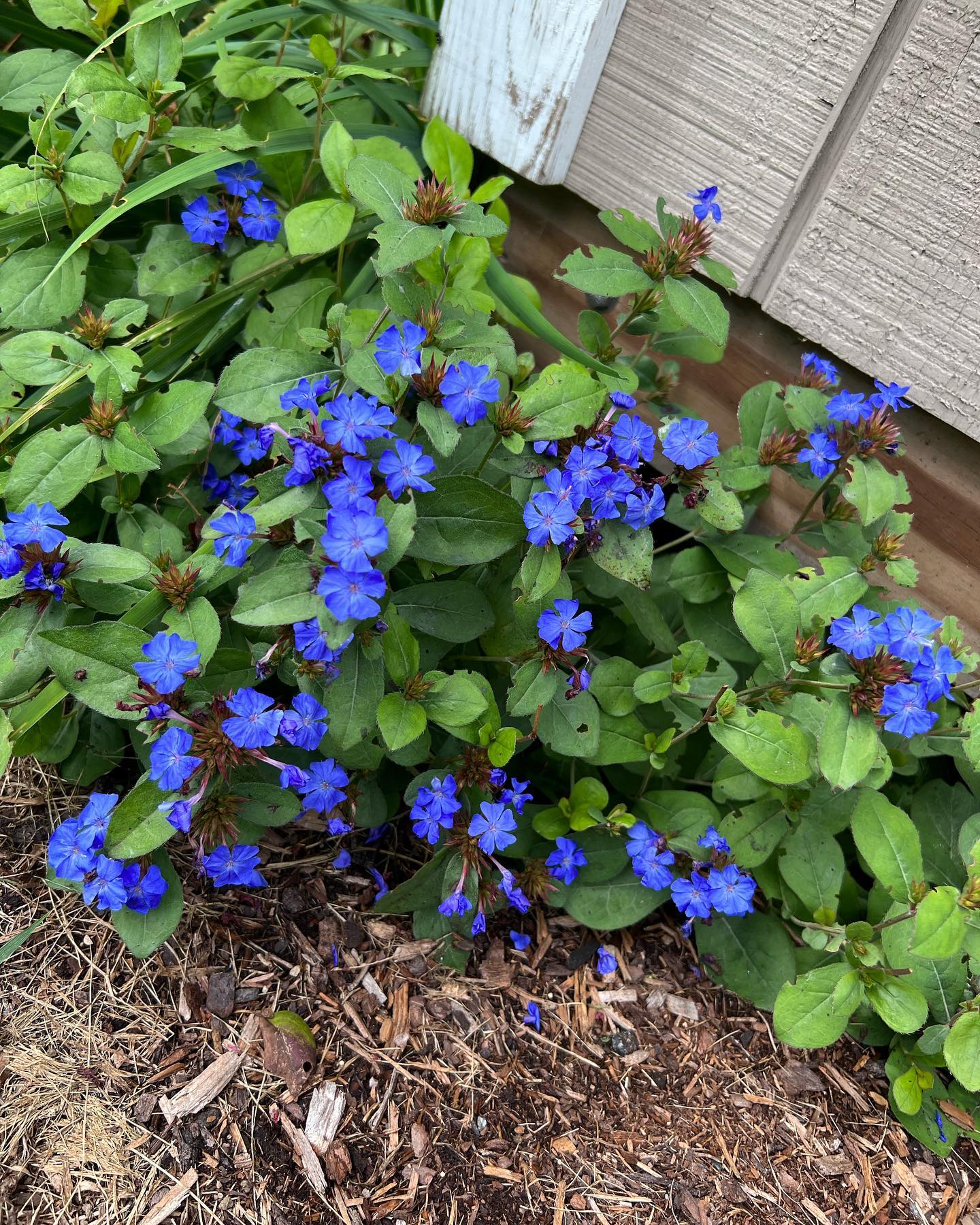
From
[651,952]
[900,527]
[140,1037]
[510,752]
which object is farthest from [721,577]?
[140,1037]

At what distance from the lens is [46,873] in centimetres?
190

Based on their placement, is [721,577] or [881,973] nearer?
[881,973]

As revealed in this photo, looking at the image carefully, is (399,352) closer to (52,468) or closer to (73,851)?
(52,468)

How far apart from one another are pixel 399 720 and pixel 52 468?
2.81 ft

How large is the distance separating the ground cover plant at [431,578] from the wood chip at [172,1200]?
1.34 feet

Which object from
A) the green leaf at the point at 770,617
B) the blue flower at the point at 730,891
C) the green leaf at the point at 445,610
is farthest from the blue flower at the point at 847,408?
the blue flower at the point at 730,891

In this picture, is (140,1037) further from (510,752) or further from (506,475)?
(506,475)

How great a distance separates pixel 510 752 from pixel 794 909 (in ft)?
2.59

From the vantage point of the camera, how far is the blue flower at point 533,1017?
76.7 inches

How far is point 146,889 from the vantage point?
1654mm

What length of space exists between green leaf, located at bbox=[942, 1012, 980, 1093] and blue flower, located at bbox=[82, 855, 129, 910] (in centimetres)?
150

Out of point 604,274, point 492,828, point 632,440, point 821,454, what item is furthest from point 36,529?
point 821,454

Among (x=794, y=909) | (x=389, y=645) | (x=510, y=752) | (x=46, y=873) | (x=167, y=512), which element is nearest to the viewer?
(x=389, y=645)

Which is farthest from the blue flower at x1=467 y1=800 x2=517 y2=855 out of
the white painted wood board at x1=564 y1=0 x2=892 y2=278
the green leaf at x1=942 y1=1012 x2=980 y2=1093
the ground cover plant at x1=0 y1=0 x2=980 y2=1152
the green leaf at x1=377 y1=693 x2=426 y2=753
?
the white painted wood board at x1=564 y1=0 x2=892 y2=278
